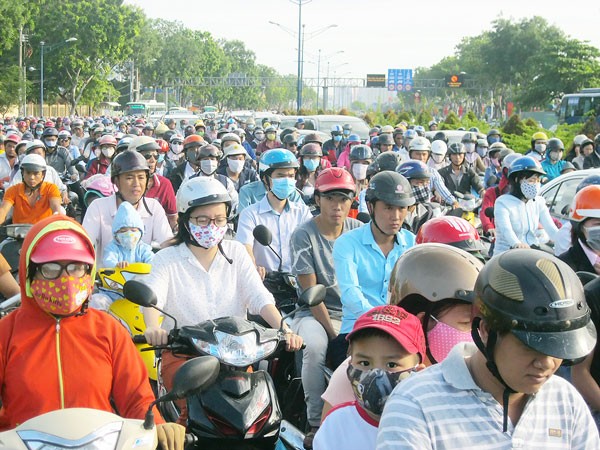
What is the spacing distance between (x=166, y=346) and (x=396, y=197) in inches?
76.8

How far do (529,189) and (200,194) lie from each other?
4.67m

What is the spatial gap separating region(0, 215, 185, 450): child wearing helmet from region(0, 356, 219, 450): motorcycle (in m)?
0.82

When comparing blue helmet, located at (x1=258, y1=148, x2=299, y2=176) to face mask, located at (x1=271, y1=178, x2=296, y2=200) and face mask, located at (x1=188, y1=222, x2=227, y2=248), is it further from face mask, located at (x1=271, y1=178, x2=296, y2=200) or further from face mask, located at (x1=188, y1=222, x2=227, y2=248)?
face mask, located at (x1=188, y1=222, x2=227, y2=248)

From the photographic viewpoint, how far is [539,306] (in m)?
2.32

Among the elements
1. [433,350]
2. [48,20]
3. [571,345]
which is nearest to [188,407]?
[433,350]

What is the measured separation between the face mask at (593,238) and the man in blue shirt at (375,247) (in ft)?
3.70

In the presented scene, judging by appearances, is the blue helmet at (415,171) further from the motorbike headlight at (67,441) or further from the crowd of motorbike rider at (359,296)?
the motorbike headlight at (67,441)

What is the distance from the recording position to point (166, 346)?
14.8 feet

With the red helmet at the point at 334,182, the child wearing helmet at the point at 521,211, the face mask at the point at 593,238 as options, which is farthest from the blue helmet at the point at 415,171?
the face mask at the point at 593,238

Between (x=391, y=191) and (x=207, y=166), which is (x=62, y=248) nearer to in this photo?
(x=391, y=191)

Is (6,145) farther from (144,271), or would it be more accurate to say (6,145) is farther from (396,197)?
(396,197)

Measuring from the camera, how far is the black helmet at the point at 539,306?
91.0 inches

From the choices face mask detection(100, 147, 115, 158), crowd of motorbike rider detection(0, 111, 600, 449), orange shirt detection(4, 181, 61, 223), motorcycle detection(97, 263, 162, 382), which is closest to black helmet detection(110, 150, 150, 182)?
crowd of motorbike rider detection(0, 111, 600, 449)

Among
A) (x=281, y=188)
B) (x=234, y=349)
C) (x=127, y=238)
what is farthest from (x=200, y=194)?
(x=281, y=188)
